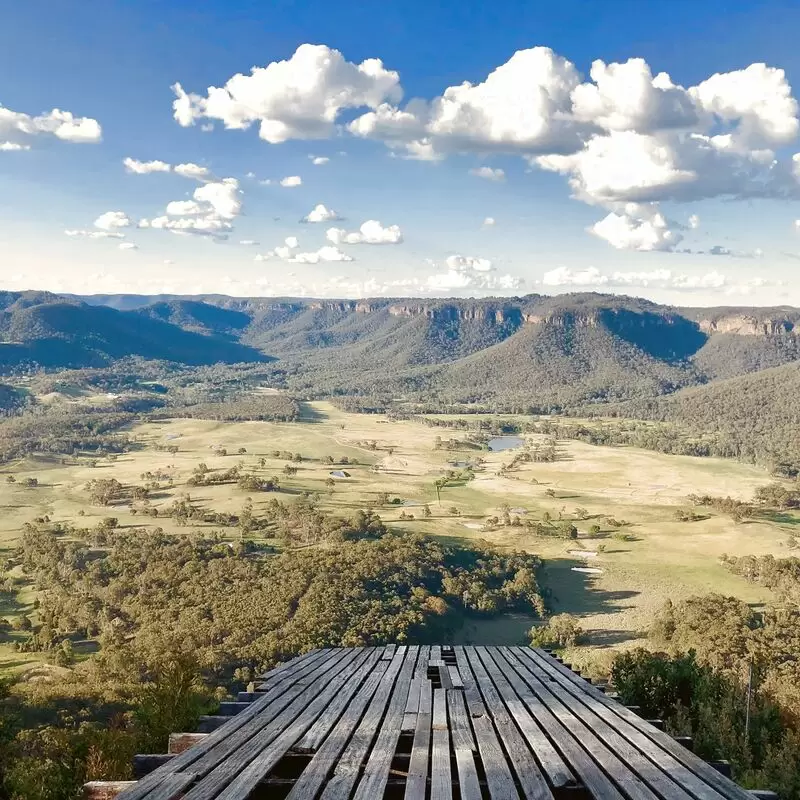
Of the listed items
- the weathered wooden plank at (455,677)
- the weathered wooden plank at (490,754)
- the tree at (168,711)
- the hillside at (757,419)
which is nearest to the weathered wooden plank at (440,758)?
the weathered wooden plank at (490,754)

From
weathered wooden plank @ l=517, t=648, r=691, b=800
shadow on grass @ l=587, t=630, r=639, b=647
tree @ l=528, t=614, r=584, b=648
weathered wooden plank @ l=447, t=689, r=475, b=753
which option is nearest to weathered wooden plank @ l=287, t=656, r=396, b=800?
weathered wooden plank @ l=447, t=689, r=475, b=753

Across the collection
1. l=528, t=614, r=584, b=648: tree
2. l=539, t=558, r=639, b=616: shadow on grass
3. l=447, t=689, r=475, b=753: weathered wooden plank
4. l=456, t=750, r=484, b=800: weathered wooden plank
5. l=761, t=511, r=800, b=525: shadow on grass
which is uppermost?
l=456, t=750, r=484, b=800: weathered wooden plank

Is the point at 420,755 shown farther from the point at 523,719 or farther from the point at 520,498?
the point at 520,498

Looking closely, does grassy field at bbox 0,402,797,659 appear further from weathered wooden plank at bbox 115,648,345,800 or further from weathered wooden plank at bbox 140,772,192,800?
weathered wooden plank at bbox 140,772,192,800

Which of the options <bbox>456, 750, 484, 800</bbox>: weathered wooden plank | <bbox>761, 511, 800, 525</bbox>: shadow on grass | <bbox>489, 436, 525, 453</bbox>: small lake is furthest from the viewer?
<bbox>489, 436, 525, 453</bbox>: small lake

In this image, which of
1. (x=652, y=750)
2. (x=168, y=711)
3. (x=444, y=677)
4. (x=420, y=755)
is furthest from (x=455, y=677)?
(x=168, y=711)

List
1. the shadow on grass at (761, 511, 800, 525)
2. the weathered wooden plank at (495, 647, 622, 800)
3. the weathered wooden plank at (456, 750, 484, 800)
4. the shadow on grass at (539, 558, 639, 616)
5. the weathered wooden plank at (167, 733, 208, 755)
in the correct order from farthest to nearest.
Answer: the shadow on grass at (761, 511, 800, 525) < the shadow on grass at (539, 558, 639, 616) < the weathered wooden plank at (167, 733, 208, 755) < the weathered wooden plank at (495, 647, 622, 800) < the weathered wooden plank at (456, 750, 484, 800)
